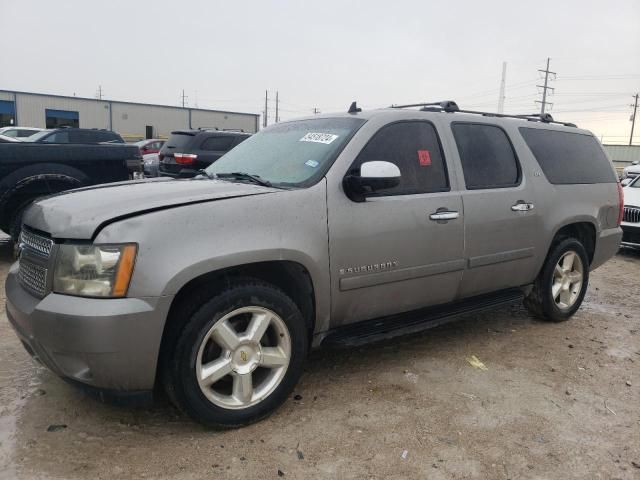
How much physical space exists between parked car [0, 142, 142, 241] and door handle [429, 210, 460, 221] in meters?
4.53

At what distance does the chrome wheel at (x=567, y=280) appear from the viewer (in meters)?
4.69

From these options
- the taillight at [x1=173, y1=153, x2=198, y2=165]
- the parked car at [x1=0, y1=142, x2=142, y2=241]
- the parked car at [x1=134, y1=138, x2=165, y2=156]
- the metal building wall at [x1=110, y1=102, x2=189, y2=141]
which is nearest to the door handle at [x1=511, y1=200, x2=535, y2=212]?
the parked car at [x1=0, y1=142, x2=142, y2=241]

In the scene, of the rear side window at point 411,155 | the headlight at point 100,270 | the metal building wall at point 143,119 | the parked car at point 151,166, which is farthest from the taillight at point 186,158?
the metal building wall at point 143,119

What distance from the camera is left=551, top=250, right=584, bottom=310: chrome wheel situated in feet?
15.4

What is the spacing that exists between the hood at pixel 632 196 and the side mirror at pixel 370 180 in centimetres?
692

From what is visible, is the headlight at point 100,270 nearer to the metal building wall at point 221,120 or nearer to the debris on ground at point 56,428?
the debris on ground at point 56,428

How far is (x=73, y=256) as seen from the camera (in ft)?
8.17

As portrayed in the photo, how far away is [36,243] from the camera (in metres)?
2.77

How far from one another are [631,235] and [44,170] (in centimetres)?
835

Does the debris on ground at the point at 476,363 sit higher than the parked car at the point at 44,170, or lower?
lower

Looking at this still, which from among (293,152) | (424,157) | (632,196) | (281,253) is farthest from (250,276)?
(632,196)

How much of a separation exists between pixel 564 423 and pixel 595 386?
2.24ft

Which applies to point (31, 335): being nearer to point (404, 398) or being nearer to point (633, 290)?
point (404, 398)

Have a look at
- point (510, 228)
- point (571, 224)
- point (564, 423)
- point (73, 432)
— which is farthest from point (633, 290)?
point (73, 432)
